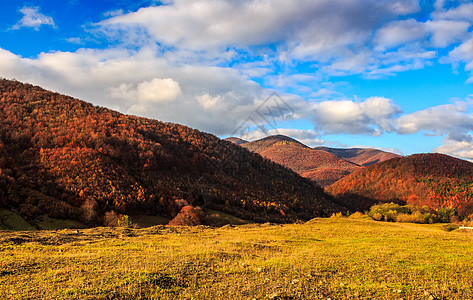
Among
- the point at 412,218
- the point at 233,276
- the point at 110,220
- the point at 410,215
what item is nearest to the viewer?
the point at 233,276

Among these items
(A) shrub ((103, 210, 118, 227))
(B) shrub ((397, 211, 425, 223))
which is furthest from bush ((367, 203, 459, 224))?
(A) shrub ((103, 210, 118, 227))

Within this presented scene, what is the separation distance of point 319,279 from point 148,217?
8091 centimetres

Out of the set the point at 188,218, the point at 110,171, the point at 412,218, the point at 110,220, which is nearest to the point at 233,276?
the point at 412,218

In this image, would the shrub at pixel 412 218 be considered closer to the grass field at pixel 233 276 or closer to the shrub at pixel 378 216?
the shrub at pixel 378 216

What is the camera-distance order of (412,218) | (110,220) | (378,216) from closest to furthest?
(412,218) < (378,216) < (110,220)

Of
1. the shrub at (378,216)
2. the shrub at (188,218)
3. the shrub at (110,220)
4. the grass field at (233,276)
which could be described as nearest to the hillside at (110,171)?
the shrub at (110,220)

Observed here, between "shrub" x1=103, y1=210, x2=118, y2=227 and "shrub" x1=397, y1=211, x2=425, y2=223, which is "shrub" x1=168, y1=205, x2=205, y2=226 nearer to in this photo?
"shrub" x1=103, y1=210, x2=118, y2=227

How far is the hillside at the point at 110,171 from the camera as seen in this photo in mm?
81438

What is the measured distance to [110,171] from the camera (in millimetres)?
106188

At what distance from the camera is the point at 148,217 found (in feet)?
294

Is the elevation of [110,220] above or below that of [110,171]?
below

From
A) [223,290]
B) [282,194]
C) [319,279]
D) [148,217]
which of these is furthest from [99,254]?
[282,194]

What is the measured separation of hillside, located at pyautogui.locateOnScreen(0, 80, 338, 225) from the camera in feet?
267

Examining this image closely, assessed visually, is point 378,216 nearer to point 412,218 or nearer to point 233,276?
point 412,218
